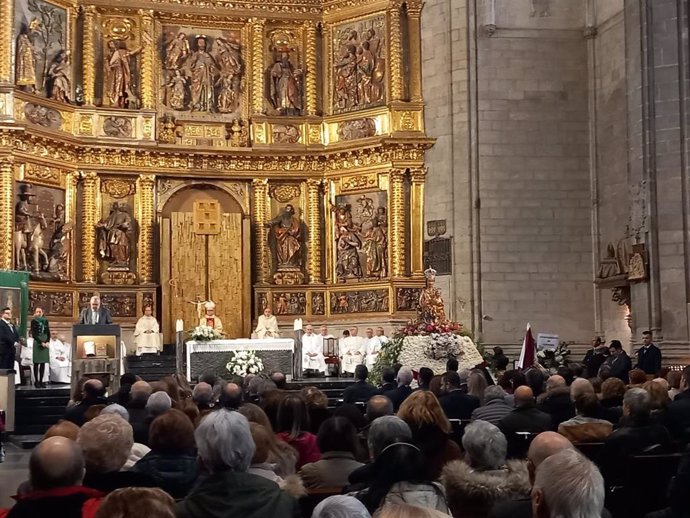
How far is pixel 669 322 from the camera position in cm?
2022

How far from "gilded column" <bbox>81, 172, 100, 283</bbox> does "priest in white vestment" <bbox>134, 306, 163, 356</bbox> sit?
194 centimetres

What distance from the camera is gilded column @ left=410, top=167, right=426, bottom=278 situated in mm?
25703

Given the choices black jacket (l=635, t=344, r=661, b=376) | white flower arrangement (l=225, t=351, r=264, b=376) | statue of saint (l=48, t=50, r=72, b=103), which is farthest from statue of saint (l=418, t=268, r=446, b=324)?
statue of saint (l=48, t=50, r=72, b=103)

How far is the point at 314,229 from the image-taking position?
88.4ft

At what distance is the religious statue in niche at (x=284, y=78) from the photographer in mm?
27484

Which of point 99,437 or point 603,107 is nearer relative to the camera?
point 99,437

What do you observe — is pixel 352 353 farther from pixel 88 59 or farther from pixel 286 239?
pixel 88 59

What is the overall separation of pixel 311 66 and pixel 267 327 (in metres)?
7.44

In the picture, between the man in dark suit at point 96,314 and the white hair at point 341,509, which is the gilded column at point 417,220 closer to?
the man in dark suit at point 96,314

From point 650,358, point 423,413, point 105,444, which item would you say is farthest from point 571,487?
point 650,358

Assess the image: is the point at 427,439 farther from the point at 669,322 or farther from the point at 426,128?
the point at 426,128

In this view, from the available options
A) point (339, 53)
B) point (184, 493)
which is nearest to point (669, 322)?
point (339, 53)

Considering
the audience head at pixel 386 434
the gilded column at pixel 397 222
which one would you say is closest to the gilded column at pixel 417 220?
the gilded column at pixel 397 222

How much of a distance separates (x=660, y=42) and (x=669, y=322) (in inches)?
222
